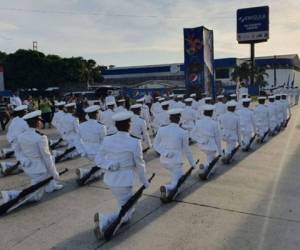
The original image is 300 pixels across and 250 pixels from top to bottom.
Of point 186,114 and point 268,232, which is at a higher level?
point 186,114

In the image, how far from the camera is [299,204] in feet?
22.7

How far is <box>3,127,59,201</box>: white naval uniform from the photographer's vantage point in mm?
6906

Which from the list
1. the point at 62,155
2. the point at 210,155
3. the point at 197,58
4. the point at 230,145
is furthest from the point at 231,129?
the point at 197,58

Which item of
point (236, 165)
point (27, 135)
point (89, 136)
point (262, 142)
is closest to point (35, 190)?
point (27, 135)

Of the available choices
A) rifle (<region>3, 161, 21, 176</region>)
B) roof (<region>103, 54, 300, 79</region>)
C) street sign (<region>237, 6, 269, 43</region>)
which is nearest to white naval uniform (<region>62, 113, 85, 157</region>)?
rifle (<region>3, 161, 21, 176</region>)

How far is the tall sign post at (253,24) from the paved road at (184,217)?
138 feet

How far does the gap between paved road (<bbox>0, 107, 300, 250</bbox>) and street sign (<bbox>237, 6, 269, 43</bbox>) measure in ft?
138

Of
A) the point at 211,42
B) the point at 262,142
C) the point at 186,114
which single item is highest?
the point at 211,42

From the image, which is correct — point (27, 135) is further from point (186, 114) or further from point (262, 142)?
point (262, 142)

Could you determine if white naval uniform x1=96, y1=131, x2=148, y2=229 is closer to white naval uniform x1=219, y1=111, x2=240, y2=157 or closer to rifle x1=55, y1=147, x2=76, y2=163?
rifle x1=55, y1=147, x2=76, y2=163

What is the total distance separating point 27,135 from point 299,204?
4753mm

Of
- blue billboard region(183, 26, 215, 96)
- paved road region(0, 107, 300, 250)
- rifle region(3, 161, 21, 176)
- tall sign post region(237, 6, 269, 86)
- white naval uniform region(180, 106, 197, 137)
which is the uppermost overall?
tall sign post region(237, 6, 269, 86)

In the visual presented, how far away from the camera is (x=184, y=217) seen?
6270 mm

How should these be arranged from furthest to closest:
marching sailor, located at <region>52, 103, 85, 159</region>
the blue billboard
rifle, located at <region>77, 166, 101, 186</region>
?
1. the blue billboard
2. marching sailor, located at <region>52, 103, 85, 159</region>
3. rifle, located at <region>77, 166, 101, 186</region>
